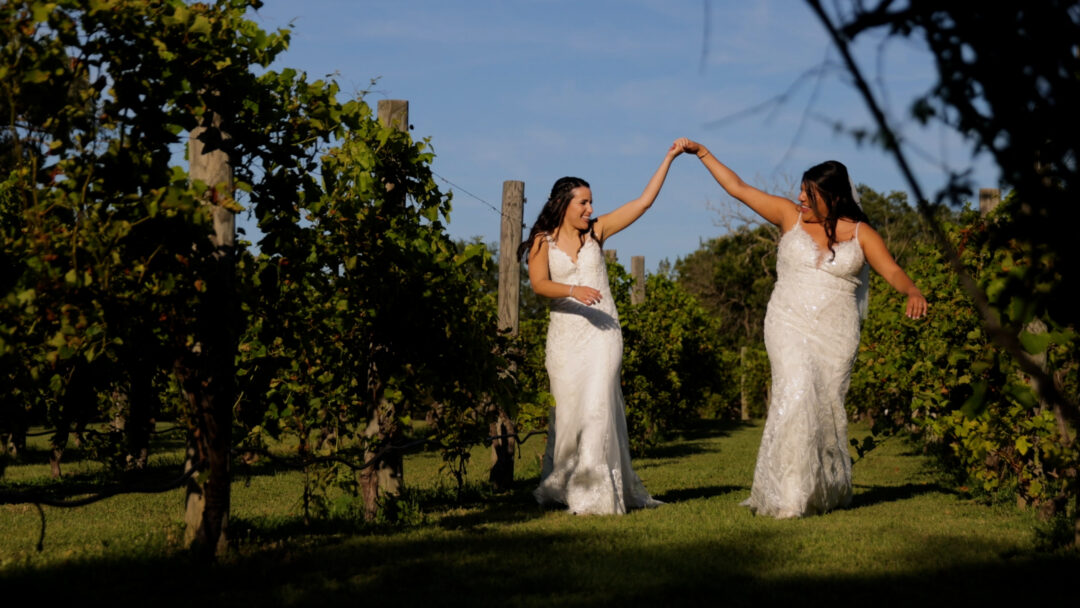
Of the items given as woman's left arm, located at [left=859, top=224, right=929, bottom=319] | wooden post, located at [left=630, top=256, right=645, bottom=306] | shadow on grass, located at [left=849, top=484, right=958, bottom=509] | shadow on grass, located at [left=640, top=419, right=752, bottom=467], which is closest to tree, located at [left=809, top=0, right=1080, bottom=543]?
woman's left arm, located at [left=859, top=224, right=929, bottom=319]

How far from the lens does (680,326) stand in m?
19.3

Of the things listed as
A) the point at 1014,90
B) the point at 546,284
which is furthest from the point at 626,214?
the point at 1014,90

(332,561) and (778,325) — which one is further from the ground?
(778,325)

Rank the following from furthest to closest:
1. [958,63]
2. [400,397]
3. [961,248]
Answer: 1. [961,248]
2. [400,397]
3. [958,63]

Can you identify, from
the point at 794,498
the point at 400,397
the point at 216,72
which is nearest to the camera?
the point at 216,72

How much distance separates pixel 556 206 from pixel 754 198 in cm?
148

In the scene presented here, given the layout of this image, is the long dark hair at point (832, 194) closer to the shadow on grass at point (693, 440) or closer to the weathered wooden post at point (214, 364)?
the weathered wooden post at point (214, 364)

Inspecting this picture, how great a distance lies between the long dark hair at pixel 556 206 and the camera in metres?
7.91

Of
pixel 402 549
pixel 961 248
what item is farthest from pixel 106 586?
pixel 961 248

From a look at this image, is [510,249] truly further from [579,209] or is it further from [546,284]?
[546,284]

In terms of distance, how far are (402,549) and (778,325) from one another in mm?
3266

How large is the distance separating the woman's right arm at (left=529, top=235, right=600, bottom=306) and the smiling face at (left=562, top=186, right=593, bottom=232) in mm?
257

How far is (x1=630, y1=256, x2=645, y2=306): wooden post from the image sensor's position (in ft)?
61.9

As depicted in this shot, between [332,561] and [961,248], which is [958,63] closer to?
[332,561]
